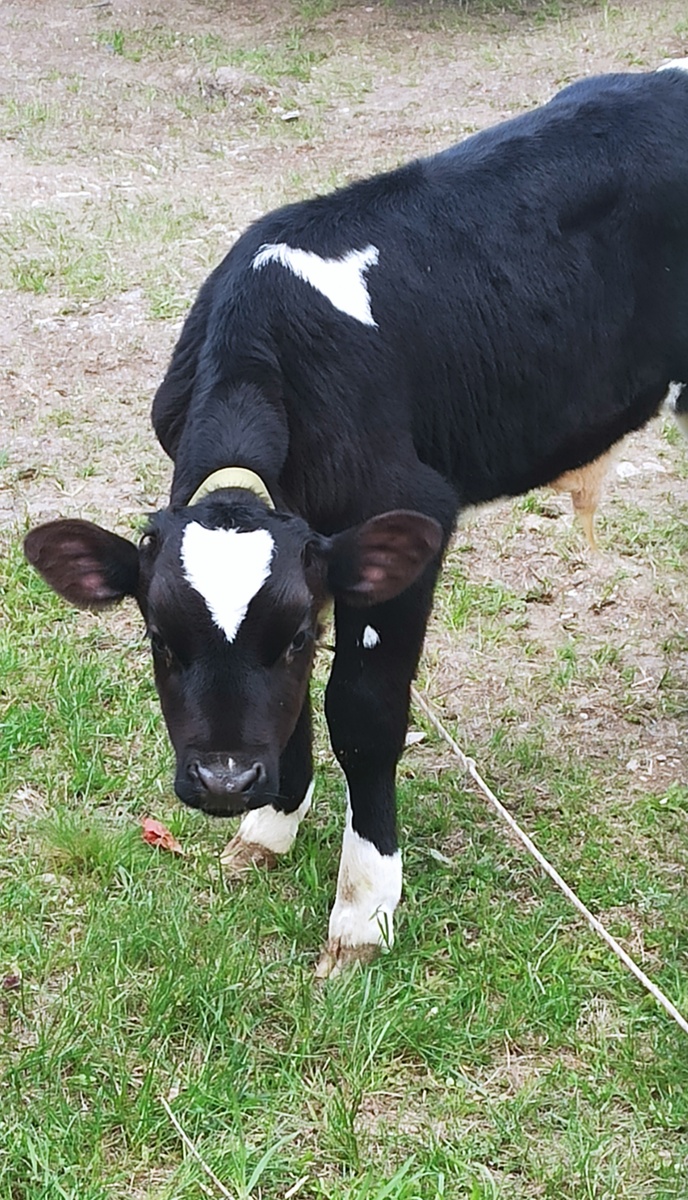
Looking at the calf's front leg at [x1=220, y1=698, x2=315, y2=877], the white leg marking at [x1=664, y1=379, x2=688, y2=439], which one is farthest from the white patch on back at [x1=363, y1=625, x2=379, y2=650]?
the white leg marking at [x1=664, y1=379, x2=688, y2=439]

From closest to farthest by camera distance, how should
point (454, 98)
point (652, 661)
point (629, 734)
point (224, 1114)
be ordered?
point (224, 1114) → point (629, 734) → point (652, 661) → point (454, 98)

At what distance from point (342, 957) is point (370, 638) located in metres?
0.88

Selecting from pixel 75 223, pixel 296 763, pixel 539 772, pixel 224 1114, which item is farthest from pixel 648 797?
pixel 75 223

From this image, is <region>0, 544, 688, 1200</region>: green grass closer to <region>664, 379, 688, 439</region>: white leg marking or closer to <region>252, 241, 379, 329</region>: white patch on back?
<region>664, 379, 688, 439</region>: white leg marking

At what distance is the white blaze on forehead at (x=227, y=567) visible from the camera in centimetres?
288

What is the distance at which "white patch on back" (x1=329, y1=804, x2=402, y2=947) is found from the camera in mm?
3738

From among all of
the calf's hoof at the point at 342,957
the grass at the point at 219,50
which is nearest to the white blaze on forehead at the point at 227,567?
the calf's hoof at the point at 342,957

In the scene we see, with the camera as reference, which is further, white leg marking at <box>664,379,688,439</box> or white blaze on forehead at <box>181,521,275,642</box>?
white leg marking at <box>664,379,688,439</box>

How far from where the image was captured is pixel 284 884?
404cm

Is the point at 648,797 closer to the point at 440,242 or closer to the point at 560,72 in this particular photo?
the point at 440,242

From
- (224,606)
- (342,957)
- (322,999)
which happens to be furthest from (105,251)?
(224,606)

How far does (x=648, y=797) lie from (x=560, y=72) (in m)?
9.09

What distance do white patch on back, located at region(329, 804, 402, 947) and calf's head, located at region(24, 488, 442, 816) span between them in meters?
0.76

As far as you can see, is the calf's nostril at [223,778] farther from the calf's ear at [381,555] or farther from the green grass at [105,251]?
the green grass at [105,251]
